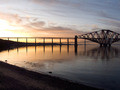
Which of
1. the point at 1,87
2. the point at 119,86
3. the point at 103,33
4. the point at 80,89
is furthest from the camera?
the point at 103,33

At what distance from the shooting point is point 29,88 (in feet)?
28.9

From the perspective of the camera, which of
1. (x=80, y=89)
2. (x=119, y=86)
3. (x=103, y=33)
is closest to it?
(x=80, y=89)

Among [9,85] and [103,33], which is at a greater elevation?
[103,33]

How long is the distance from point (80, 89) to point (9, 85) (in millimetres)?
4725

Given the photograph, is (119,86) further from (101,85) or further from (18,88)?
(18,88)

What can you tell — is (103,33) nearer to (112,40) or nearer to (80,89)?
(112,40)

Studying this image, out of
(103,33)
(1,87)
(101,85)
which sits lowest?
(101,85)

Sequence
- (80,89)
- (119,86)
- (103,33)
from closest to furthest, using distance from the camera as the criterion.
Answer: (80,89) → (119,86) → (103,33)

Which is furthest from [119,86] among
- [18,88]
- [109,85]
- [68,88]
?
[18,88]

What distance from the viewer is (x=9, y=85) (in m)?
9.11

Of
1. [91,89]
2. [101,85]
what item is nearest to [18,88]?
[91,89]

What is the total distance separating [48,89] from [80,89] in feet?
7.17

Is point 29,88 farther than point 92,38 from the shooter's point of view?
No

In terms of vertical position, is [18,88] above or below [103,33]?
below
